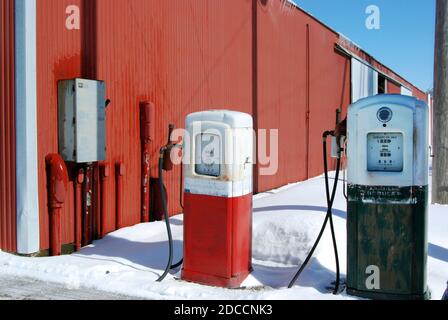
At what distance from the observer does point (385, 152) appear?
14.1ft

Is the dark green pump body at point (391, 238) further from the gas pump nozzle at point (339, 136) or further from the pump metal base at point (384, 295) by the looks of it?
the gas pump nozzle at point (339, 136)

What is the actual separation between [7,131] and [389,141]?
3827 mm

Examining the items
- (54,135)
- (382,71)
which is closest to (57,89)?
(54,135)

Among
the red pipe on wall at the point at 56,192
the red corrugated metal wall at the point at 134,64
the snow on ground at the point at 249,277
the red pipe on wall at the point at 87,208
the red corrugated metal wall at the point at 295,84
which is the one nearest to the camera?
the snow on ground at the point at 249,277

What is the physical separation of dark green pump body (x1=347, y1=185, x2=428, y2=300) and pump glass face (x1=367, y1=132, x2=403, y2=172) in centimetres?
18

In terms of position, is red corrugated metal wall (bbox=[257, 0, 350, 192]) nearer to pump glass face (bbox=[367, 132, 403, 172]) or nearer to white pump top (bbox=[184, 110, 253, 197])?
white pump top (bbox=[184, 110, 253, 197])

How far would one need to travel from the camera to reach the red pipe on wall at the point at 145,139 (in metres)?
6.96

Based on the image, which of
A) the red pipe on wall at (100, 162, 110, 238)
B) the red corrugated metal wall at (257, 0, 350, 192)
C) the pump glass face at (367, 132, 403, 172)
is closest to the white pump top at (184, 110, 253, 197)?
the pump glass face at (367, 132, 403, 172)

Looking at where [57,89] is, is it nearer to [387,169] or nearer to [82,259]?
[82,259]

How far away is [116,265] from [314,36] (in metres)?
10.6

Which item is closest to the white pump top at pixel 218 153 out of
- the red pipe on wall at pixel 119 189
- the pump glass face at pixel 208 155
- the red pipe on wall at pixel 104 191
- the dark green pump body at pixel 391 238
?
the pump glass face at pixel 208 155

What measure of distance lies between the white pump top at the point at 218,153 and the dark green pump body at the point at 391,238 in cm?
104

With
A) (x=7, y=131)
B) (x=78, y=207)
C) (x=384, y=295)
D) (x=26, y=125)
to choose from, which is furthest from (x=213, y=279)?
(x=7, y=131)
